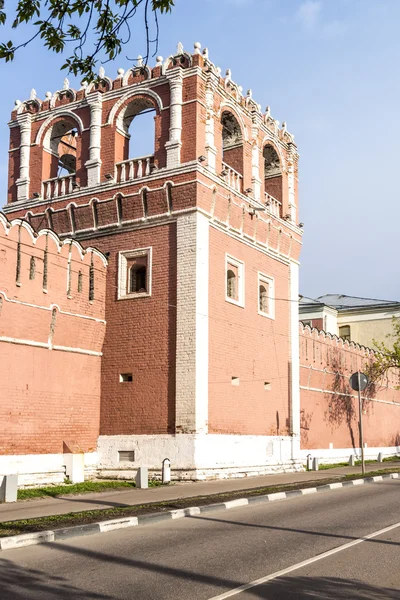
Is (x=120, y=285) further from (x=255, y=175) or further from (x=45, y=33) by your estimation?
(x=45, y=33)

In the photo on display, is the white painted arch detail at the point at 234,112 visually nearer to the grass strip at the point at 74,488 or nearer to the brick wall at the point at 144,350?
the brick wall at the point at 144,350

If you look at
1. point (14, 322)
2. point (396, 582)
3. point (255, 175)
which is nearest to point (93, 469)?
point (14, 322)

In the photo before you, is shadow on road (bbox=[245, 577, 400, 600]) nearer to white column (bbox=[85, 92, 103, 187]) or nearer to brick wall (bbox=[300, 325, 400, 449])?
white column (bbox=[85, 92, 103, 187])

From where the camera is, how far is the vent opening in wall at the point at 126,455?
65.3 feet

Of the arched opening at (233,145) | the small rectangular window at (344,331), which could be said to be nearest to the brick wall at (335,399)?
the arched opening at (233,145)

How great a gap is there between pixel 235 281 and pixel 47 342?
6599mm

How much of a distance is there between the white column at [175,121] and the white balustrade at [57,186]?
12.1 feet

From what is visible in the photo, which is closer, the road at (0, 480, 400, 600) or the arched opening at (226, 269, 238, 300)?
the road at (0, 480, 400, 600)

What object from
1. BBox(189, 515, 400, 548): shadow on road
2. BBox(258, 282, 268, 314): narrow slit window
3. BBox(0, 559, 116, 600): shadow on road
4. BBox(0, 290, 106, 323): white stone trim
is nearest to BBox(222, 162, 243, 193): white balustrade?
BBox(258, 282, 268, 314): narrow slit window

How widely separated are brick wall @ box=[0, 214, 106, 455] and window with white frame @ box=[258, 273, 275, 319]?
5.72 metres

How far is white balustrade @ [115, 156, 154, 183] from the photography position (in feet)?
69.6

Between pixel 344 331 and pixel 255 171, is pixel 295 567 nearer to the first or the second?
pixel 255 171

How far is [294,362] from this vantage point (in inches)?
985

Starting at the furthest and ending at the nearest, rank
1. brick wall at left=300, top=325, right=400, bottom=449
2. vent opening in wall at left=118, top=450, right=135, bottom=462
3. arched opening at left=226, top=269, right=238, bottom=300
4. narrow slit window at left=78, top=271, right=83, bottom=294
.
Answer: brick wall at left=300, top=325, right=400, bottom=449, arched opening at left=226, top=269, right=238, bottom=300, narrow slit window at left=78, top=271, right=83, bottom=294, vent opening in wall at left=118, top=450, right=135, bottom=462
